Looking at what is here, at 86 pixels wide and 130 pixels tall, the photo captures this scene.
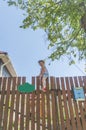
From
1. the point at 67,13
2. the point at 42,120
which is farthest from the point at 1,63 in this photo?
the point at 42,120

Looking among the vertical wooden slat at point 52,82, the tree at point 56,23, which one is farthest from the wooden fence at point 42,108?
the tree at point 56,23

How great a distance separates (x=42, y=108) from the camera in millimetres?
6641

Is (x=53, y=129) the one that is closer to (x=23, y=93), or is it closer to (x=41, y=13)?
(x=23, y=93)

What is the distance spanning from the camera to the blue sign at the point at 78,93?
6809 mm

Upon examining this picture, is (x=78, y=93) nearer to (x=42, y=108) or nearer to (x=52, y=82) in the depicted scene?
(x=52, y=82)

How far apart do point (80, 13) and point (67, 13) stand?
0.58m

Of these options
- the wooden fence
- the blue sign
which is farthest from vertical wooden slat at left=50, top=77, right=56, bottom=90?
the blue sign

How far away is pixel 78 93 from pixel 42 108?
117 cm

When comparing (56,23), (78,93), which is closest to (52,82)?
(78,93)

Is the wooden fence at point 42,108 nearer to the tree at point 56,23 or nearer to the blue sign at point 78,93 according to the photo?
the blue sign at point 78,93

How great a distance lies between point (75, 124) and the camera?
640cm

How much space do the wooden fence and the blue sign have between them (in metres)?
0.13

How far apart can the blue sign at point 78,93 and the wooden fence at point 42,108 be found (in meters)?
0.13

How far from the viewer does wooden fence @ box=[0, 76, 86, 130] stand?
6383mm
